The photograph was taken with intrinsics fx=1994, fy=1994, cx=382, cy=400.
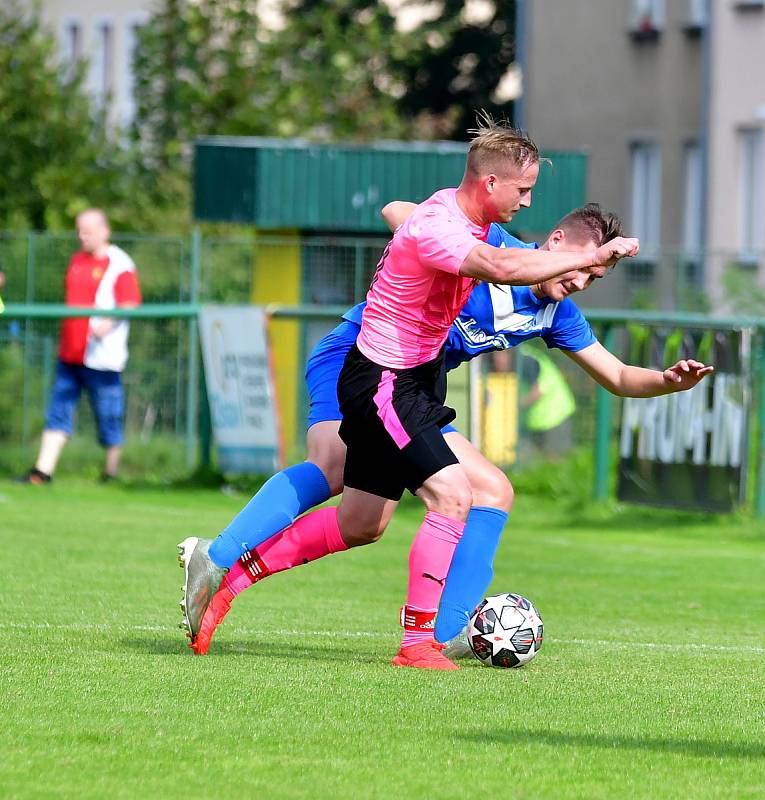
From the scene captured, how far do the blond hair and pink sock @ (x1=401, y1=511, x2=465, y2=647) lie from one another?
51.1 inches

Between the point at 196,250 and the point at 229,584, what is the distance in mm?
11669

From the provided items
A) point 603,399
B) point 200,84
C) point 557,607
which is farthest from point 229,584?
point 200,84

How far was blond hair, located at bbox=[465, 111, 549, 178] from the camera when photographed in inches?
282

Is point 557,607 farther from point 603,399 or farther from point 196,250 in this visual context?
point 196,250

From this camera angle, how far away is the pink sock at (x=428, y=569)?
24.5 feet

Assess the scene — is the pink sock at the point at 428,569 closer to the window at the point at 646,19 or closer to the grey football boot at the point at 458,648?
the grey football boot at the point at 458,648

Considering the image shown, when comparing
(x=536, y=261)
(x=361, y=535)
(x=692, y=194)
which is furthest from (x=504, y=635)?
(x=692, y=194)

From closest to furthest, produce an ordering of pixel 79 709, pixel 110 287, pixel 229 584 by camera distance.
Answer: pixel 79 709
pixel 229 584
pixel 110 287

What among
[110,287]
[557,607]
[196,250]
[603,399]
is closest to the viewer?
[557,607]

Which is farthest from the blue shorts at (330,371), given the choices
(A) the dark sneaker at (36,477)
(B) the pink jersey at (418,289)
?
(A) the dark sneaker at (36,477)

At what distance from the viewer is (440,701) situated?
21.8 feet

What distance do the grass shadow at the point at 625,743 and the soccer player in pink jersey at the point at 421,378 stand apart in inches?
56.4

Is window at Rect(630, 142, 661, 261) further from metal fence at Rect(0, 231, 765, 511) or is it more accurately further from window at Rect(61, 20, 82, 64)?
window at Rect(61, 20, 82, 64)

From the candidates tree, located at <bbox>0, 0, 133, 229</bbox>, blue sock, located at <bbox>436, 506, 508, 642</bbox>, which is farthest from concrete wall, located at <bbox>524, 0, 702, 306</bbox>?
blue sock, located at <bbox>436, 506, 508, 642</bbox>
